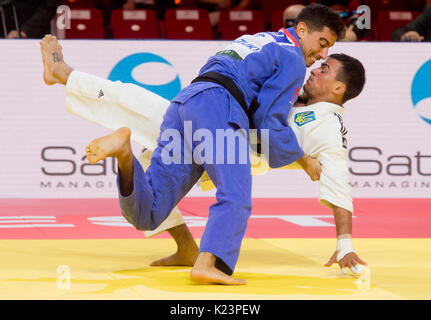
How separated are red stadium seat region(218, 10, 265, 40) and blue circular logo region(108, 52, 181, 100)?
1.53 metres

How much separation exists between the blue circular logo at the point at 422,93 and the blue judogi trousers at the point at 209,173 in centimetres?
393

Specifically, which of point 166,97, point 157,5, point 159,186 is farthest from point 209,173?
point 157,5

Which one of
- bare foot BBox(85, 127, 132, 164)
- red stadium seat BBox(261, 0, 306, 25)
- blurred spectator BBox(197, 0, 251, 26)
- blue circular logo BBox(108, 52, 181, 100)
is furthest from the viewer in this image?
red stadium seat BBox(261, 0, 306, 25)

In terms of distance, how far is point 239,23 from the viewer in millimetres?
7824

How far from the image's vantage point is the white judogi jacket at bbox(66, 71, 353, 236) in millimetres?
3402

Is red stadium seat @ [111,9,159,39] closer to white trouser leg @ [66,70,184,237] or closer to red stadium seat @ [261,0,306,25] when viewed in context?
red stadium seat @ [261,0,306,25]

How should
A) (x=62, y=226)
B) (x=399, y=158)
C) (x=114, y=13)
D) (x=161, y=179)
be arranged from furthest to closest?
1. (x=114, y=13)
2. (x=399, y=158)
3. (x=62, y=226)
4. (x=161, y=179)

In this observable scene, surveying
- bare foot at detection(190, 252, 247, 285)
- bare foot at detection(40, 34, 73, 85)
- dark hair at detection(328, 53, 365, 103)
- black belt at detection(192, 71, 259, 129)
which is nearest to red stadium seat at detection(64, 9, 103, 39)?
bare foot at detection(40, 34, 73, 85)

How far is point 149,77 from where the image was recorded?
6410 mm

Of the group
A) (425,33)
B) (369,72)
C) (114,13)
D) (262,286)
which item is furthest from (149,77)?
(262,286)

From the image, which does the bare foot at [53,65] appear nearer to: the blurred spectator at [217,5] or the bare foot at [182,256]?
the bare foot at [182,256]

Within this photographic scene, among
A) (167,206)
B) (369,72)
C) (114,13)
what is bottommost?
(167,206)

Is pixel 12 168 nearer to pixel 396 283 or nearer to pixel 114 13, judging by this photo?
pixel 114 13

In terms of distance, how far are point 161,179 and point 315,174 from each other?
0.74 metres
